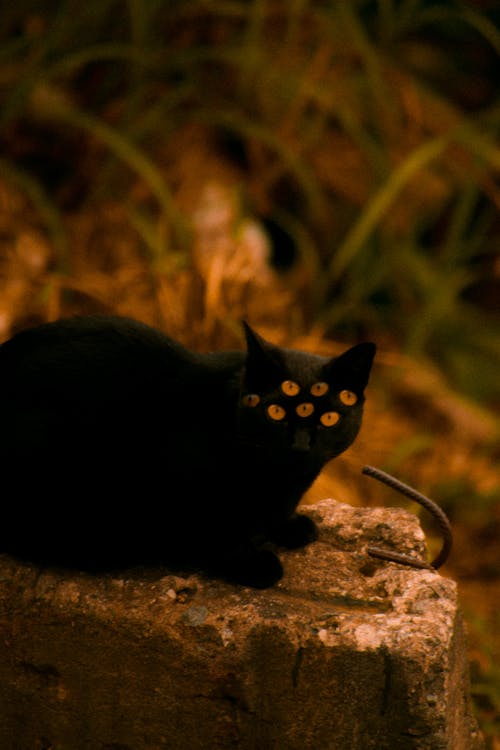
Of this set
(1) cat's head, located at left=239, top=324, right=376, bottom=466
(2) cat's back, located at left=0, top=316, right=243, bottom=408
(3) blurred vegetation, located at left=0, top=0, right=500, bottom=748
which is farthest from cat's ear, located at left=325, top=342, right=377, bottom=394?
(3) blurred vegetation, located at left=0, top=0, right=500, bottom=748

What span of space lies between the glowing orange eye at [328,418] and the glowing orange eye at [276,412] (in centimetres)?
4

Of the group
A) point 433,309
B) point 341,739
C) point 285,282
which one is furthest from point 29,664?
point 285,282

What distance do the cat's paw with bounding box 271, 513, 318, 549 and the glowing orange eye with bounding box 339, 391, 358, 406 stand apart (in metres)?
0.24

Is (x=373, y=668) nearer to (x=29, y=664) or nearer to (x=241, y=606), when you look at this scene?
(x=241, y=606)

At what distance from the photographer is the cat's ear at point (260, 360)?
3.07 feet

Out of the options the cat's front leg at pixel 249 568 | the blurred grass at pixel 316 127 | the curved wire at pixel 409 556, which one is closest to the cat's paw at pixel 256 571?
the cat's front leg at pixel 249 568

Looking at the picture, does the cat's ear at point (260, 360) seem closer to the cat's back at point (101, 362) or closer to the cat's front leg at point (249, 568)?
the cat's back at point (101, 362)

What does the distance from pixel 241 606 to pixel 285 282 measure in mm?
1608

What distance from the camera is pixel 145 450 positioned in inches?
40.0

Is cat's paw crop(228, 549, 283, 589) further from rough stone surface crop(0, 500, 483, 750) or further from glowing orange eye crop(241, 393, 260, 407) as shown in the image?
glowing orange eye crop(241, 393, 260, 407)

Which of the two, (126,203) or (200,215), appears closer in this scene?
(126,203)

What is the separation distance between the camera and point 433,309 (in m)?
2.14

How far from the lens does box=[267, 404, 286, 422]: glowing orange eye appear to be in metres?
0.94

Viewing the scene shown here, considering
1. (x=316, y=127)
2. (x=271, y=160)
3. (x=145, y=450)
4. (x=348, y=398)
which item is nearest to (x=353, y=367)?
(x=348, y=398)
